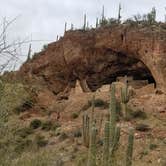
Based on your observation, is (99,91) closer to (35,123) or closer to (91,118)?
(35,123)

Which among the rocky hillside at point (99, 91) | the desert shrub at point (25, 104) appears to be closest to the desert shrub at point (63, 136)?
the rocky hillside at point (99, 91)

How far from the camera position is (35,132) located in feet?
121

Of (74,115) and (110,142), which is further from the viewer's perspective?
(74,115)

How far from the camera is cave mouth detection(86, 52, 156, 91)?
41375 mm

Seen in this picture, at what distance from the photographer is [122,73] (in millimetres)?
42844

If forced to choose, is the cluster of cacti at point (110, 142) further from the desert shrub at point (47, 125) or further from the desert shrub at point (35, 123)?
the desert shrub at point (35, 123)

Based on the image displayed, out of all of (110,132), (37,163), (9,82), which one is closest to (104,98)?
(110,132)

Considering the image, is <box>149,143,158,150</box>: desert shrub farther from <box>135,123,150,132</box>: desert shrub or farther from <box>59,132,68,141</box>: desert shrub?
<box>59,132,68,141</box>: desert shrub

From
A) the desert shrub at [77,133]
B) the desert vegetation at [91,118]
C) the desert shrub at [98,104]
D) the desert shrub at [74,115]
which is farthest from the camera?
the desert shrub at [98,104]

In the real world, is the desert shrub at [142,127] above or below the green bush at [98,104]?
below

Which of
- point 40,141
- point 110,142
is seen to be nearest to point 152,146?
point 40,141

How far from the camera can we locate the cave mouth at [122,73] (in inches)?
1629

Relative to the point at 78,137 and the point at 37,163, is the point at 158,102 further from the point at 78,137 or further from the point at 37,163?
the point at 37,163

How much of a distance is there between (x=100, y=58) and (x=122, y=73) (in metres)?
2.10
